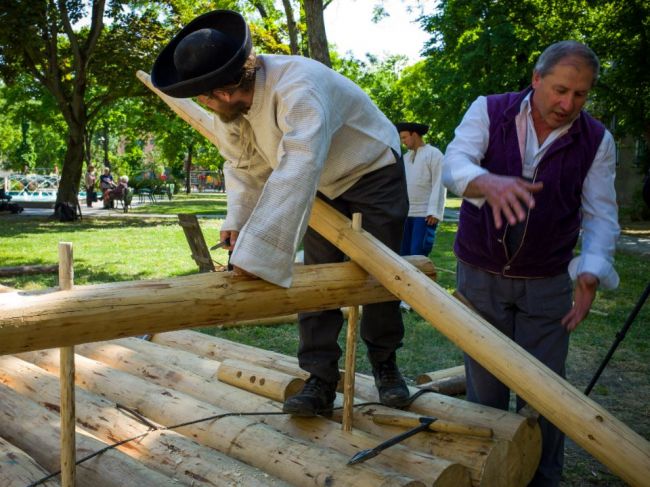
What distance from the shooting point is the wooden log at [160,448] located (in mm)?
2662

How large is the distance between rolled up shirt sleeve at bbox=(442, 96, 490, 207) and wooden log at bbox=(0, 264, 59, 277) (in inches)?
303

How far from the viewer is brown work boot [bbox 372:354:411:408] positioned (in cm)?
339

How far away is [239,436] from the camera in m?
3.01

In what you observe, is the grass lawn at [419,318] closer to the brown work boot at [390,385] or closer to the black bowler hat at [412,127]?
the brown work boot at [390,385]

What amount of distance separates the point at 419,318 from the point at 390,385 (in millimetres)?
3570

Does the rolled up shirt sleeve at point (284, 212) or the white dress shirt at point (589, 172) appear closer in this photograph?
the rolled up shirt sleeve at point (284, 212)

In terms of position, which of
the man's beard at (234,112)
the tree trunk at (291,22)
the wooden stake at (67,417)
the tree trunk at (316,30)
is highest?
the tree trunk at (291,22)

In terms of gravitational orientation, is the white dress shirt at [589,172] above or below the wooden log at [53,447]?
above

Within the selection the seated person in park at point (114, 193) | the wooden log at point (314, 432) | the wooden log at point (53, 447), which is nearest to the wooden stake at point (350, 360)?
the wooden log at point (314, 432)

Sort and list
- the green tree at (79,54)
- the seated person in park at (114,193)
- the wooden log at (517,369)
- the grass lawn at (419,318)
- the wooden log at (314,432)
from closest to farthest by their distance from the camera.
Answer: the wooden log at (517,369), the wooden log at (314,432), the grass lawn at (419,318), the green tree at (79,54), the seated person in park at (114,193)

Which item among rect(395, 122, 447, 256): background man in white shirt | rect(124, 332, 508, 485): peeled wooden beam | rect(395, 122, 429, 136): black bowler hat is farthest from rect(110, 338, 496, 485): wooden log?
rect(395, 122, 429, 136): black bowler hat

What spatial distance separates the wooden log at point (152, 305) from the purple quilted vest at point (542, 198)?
721mm

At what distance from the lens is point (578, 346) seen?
243 inches

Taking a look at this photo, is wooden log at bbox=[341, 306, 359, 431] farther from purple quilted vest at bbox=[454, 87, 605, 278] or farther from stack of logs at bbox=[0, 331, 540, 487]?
purple quilted vest at bbox=[454, 87, 605, 278]
